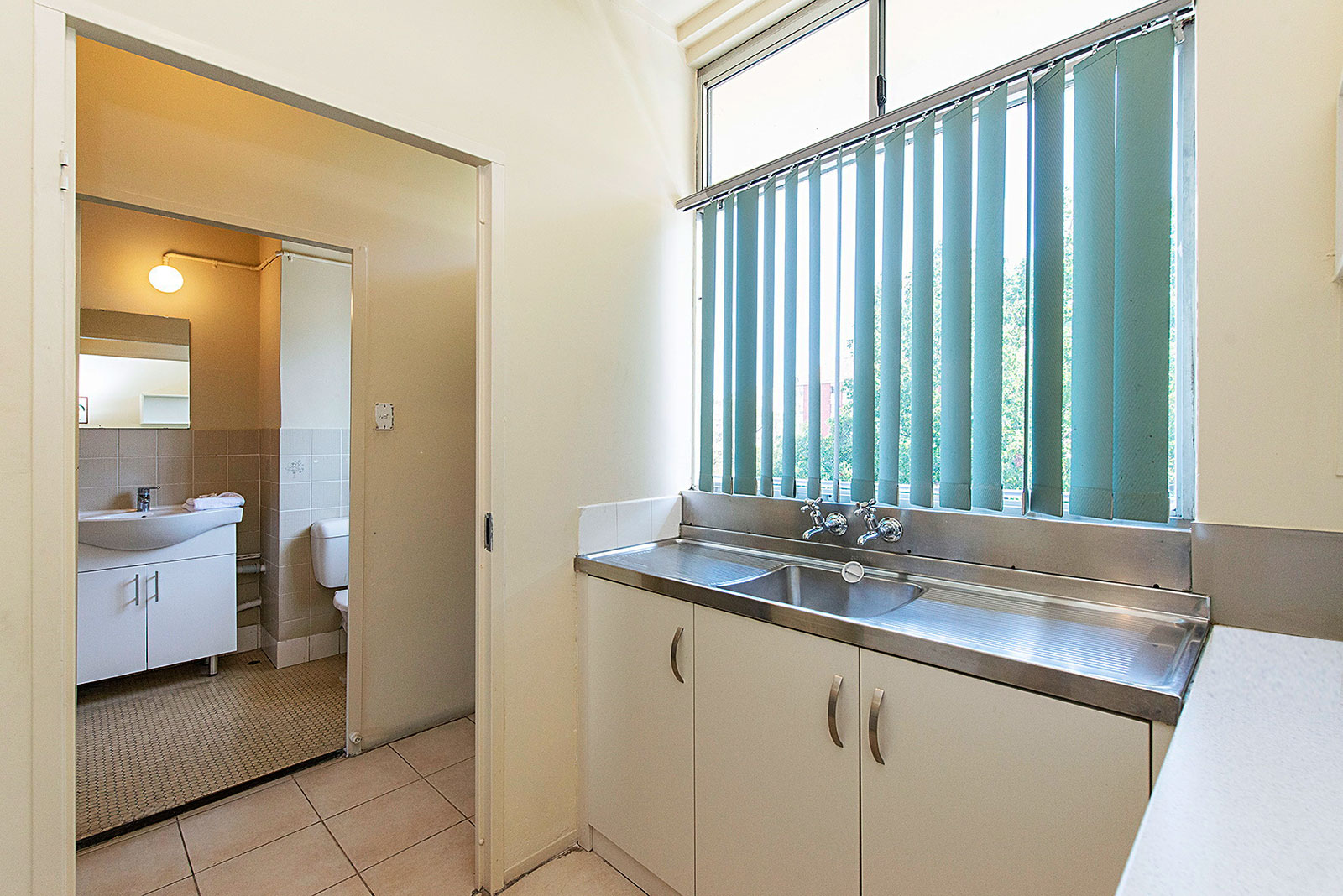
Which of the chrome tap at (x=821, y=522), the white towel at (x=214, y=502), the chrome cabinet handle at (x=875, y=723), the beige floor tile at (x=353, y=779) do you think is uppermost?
the chrome tap at (x=821, y=522)

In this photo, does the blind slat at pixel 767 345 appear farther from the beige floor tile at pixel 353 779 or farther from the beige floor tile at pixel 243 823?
the beige floor tile at pixel 243 823

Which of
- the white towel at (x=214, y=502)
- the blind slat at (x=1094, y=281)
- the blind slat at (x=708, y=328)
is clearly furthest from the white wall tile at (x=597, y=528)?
the white towel at (x=214, y=502)

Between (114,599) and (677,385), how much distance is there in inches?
112

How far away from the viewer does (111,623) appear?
8.87 ft

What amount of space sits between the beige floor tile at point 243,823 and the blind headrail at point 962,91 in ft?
8.11

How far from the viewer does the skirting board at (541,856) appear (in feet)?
5.36

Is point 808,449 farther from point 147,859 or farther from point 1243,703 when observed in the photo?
point 147,859

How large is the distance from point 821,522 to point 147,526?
9.84 feet

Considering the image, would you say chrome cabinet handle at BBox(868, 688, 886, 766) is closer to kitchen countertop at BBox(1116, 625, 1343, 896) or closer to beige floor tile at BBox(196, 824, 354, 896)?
kitchen countertop at BBox(1116, 625, 1343, 896)

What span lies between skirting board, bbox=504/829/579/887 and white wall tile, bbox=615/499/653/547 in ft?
2.91

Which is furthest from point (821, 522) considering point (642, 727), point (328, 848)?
point (328, 848)

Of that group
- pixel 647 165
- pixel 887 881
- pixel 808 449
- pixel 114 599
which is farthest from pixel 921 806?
pixel 114 599

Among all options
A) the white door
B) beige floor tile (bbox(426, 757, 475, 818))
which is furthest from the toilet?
beige floor tile (bbox(426, 757, 475, 818))

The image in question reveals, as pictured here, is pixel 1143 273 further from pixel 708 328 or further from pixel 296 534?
pixel 296 534
